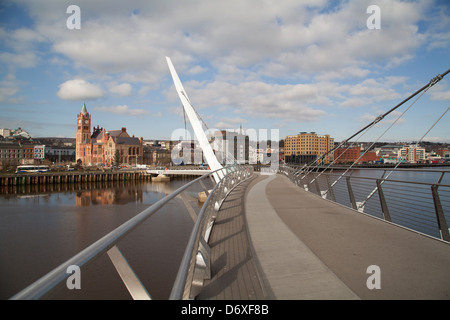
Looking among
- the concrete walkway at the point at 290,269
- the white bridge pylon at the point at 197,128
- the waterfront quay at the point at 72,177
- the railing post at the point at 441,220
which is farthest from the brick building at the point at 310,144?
the concrete walkway at the point at 290,269

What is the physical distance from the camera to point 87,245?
14.6 metres

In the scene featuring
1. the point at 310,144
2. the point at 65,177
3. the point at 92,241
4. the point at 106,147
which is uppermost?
the point at 310,144

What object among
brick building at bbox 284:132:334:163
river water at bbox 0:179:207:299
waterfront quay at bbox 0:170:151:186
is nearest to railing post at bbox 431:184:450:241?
river water at bbox 0:179:207:299

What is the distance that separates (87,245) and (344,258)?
14.7m

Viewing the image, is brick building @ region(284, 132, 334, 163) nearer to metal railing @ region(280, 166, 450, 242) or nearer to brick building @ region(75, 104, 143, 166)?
brick building @ region(75, 104, 143, 166)

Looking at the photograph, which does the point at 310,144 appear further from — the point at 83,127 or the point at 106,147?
the point at 83,127

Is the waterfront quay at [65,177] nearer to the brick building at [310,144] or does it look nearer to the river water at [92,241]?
the river water at [92,241]

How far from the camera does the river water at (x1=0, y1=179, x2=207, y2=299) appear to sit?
998 cm

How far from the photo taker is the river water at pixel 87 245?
9.98m

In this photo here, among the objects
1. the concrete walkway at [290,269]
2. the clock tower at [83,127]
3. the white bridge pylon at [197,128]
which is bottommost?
the concrete walkway at [290,269]

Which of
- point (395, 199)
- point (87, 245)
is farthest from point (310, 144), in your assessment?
point (87, 245)

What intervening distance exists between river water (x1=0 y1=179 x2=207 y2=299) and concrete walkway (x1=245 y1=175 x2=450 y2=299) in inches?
49.6

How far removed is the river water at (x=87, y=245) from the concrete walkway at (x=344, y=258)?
1259 mm
